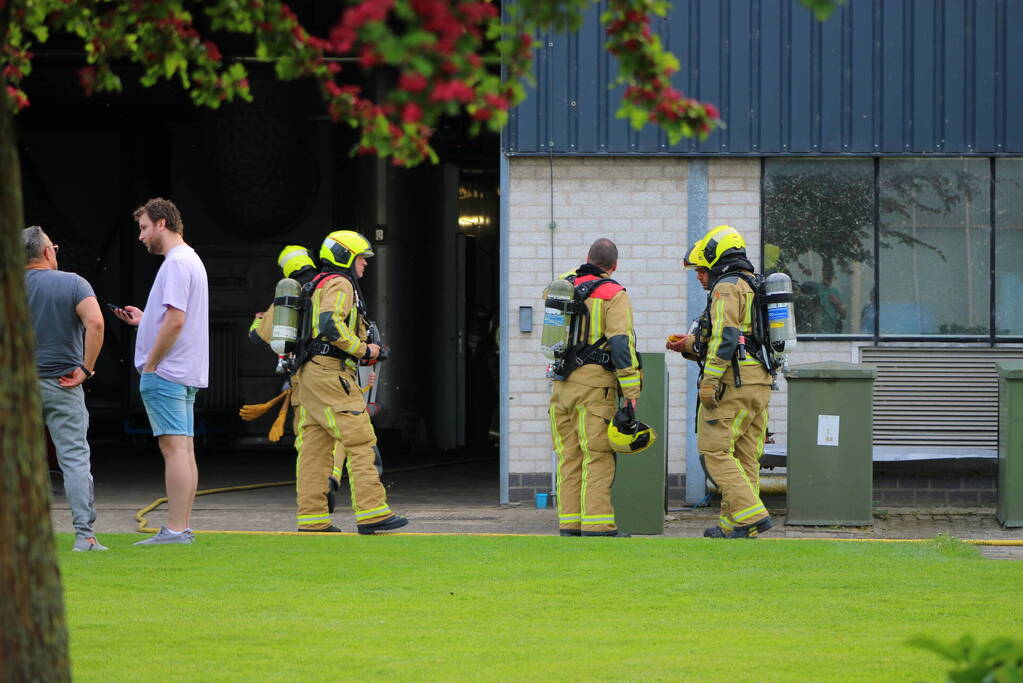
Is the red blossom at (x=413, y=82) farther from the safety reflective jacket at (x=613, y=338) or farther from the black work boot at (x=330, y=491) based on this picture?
the black work boot at (x=330, y=491)

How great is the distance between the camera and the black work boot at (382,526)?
9828 millimetres

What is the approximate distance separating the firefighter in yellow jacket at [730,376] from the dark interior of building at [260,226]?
22.2 ft

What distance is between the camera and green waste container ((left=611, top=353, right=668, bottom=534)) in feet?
34.5

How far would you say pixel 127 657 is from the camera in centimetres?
603

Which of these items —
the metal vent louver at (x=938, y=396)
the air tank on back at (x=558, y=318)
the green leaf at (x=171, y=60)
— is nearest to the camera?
the green leaf at (x=171, y=60)

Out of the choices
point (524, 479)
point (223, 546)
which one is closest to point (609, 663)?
point (223, 546)

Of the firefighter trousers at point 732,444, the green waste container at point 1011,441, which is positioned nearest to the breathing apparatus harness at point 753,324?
the firefighter trousers at point 732,444

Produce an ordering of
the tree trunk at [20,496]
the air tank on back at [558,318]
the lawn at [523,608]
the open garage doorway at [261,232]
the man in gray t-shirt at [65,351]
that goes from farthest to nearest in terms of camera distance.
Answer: the open garage doorway at [261,232] < the air tank on back at [558,318] < the man in gray t-shirt at [65,351] < the lawn at [523,608] < the tree trunk at [20,496]

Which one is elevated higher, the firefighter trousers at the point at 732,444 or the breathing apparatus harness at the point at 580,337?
the breathing apparatus harness at the point at 580,337

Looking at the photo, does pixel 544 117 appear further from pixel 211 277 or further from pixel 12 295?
pixel 12 295

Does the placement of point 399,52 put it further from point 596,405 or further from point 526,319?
point 526,319

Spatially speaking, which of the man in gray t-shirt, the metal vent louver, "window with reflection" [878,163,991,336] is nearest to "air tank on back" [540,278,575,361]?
the man in gray t-shirt

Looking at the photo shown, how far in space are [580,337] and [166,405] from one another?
103 inches

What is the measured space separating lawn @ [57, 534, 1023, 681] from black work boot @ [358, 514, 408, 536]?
1.08 ft
